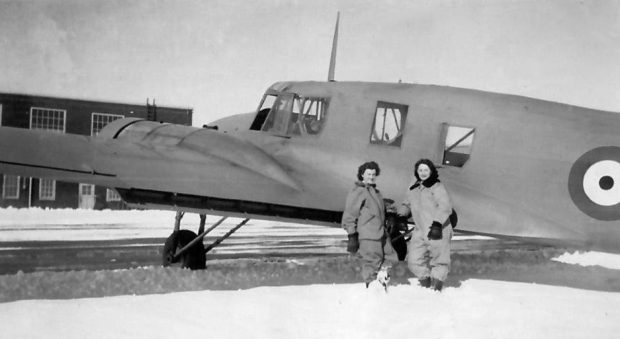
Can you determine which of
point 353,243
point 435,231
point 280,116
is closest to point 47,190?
point 280,116

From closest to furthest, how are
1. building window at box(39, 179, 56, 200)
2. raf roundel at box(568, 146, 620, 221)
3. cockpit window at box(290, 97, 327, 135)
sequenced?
1. raf roundel at box(568, 146, 620, 221)
2. cockpit window at box(290, 97, 327, 135)
3. building window at box(39, 179, 56, 200)

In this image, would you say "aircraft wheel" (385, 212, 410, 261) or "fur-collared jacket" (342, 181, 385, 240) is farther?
"aircraft wheel" (385, 212, 410, 261)

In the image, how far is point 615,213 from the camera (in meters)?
8.52

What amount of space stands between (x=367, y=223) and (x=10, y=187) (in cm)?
3032

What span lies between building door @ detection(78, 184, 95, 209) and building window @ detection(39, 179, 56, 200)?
1.51 meters

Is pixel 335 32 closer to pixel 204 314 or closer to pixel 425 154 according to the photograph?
pixel 425 154

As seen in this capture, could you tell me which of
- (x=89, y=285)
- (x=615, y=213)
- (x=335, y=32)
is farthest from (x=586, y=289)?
(x=335, y=32)

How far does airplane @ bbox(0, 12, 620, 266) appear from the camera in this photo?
870cm

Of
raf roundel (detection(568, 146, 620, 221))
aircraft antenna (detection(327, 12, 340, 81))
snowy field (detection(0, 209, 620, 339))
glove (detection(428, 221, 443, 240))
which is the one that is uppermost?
aircraft antenna (detection(327, 12, 340, 81))

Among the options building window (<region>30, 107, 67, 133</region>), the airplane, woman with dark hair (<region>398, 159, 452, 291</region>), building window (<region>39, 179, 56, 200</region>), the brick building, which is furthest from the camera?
building window (<region>39, 179, 56, 200</region>)

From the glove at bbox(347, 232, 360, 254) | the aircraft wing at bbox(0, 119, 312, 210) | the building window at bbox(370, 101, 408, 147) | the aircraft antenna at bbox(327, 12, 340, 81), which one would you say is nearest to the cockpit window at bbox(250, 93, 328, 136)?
the aircraft wing at bbox(0, 119, 312, 210)

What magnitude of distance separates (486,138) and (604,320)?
9.78ft

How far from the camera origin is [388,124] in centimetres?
980

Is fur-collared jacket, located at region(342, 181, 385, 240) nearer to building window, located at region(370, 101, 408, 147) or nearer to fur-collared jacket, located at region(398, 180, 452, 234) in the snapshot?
fur-collared jacket, located at region(398, 180, 452, 234)
